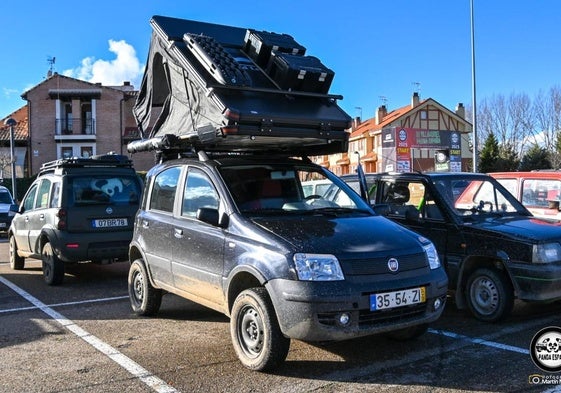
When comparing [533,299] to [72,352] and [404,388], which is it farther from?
[72,352]

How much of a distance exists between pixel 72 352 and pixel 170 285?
1189 mm

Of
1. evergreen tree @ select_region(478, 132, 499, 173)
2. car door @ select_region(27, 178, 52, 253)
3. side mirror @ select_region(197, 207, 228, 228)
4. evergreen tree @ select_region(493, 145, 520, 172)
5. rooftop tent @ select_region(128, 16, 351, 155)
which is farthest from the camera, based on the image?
evergreen tree @ select_region(478, 132, 499, 173)

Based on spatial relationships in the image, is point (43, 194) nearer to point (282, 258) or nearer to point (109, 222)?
point (109, 222)

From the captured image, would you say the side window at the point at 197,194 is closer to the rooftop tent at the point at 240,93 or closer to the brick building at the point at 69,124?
the rooftop tent at the point at 240,93

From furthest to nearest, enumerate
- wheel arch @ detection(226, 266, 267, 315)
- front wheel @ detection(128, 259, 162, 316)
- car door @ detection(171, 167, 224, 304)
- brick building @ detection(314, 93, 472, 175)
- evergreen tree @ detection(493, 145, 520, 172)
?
brick building @ detection(314, 93, 472, 175)
evergreen tree @ detection(493, 145, 520, 172)
front wheel @ detection(128, 259, 162, 316)
car door @ detection(171, 167, 224, 304)
wheel arch @ detection(226, 266, 267, 315)

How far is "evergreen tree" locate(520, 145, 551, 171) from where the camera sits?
5340 centimetres

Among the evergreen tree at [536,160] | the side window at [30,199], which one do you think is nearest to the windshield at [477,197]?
the side window at [30,199]

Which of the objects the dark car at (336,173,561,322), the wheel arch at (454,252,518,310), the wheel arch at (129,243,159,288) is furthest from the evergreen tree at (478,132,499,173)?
the wheel arch at (129,243,159,288)

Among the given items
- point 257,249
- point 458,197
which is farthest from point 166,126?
point 458,197

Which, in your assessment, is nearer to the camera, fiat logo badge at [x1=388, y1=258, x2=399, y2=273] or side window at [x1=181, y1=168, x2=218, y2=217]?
fiat logo badge at [x1=388, y1=258, x2=399, y2=273]

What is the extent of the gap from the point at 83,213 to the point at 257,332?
5.36 metres

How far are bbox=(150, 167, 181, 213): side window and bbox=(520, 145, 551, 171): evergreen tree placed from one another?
52776mm

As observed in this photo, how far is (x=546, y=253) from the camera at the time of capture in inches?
235

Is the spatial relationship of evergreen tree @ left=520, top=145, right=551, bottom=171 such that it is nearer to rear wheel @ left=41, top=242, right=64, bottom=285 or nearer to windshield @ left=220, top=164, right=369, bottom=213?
rear wheel @ left=41, top=242, right=64, bottom=285
